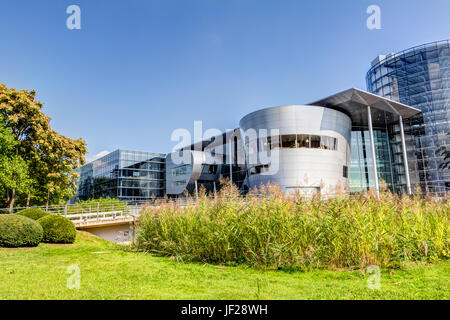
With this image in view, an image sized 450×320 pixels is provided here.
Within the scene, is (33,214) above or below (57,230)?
above

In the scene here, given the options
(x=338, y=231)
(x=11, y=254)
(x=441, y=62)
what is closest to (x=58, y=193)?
(x=11, y=254)

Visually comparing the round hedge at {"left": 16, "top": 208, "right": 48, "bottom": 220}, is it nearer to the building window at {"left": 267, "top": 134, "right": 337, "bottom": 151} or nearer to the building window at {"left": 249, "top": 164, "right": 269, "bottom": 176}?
the building window at {"left": 249, "top": 164, "right": 269, "bottom": 176}

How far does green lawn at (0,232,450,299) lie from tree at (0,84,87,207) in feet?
60.4

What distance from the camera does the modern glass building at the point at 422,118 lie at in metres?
35.8

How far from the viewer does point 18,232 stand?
12719 mm

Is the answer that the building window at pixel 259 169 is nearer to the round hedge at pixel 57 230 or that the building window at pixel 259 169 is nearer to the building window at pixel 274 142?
the building window at pixel 274 142

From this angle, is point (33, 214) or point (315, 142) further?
point (315, 142)

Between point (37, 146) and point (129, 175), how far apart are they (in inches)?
857

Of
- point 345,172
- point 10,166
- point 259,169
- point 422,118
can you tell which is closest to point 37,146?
point 10,166

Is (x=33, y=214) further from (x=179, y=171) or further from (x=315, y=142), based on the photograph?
(x=179, y=171)

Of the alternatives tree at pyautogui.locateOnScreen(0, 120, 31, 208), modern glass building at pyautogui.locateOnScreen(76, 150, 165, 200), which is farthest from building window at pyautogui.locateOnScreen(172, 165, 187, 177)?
tree at pyautogui.locateOnScreen(0, 120, 31, 208)

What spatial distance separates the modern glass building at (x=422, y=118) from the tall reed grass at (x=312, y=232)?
29.5 metres

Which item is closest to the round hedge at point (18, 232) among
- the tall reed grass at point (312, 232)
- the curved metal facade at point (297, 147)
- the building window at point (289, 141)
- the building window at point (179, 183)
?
the tall reed grass at point (312, 232)
